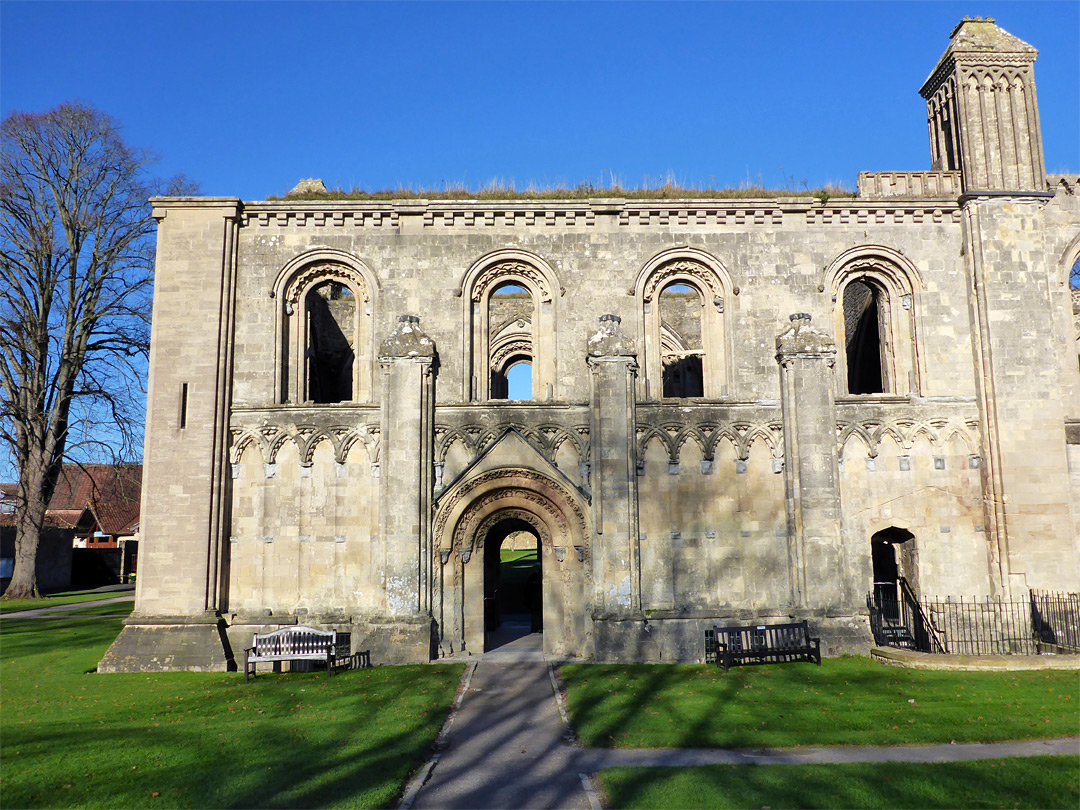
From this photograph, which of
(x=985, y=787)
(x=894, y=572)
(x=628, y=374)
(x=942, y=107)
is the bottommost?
(x=985, y=787)

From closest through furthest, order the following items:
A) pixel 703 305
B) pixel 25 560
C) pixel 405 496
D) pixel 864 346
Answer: pixel 405 496 → pixel 703 305 → pixel 864 346 → pixel 25 560

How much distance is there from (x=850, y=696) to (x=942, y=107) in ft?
49.2

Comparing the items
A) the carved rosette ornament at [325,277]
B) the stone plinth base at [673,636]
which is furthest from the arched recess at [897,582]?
the carved rosette ornament at [325,277]

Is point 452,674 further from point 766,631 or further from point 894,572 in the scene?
point 894,572

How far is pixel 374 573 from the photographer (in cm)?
1705

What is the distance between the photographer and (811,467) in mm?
16984

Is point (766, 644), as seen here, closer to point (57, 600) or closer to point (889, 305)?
point (889, 305)

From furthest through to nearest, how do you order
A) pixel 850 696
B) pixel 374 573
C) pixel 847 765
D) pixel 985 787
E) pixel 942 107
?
pixel 942 107, pixel 374 573, pixel 850 696, pixel 847 765, pixel 985 787

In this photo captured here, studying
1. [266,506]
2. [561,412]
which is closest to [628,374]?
[561,412]

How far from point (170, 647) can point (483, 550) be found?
679cm

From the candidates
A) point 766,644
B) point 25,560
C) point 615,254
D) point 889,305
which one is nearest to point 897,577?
point 766,644

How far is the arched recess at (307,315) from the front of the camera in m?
18.0

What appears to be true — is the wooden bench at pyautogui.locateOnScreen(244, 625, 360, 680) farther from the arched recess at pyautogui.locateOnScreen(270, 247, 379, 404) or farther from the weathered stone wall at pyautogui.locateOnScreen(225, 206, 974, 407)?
the weathered stone wall at pyautogui.locateOnScreen(225, 206, 974, 407)

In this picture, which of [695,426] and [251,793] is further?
[695,426]
